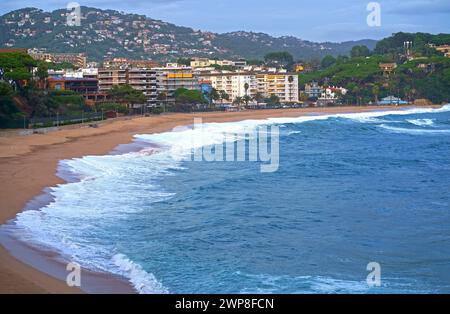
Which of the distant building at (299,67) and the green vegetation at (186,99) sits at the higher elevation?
the distant building at (299,67)

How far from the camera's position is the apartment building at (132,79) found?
272 feet

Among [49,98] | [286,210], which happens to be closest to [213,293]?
[286,210]

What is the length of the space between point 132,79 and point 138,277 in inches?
2838

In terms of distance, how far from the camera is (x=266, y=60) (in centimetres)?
15950

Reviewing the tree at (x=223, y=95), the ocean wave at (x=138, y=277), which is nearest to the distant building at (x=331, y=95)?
the tree at (x=223, y=95)

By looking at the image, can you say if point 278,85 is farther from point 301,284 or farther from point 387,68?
point 301,284

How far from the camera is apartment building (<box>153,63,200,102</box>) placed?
299 feet

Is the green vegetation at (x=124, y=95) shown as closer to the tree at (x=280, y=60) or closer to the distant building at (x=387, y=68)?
the distant building at (x=387, y=68)

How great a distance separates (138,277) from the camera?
1296 centimetres

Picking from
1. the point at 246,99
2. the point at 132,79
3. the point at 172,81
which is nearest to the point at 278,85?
the point at 246,99

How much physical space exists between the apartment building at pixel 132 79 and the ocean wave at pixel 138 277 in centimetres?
6870

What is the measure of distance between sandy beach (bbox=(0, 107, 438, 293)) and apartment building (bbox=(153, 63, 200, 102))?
31906mm

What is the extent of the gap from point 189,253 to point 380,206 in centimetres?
746

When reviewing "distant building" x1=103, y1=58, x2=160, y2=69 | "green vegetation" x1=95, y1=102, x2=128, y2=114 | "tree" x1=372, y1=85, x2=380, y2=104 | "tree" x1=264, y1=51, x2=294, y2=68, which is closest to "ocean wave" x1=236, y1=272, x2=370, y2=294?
"green vegetation" x1=95, y1=102, x2=128, y2=114
